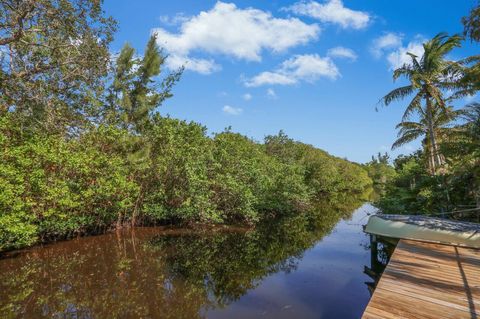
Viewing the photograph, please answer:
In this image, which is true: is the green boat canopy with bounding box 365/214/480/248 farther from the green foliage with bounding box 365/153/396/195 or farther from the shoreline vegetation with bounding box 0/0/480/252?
the green foliage with bounding box 365/153/396/195

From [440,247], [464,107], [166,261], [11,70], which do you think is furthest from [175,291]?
[464,107]

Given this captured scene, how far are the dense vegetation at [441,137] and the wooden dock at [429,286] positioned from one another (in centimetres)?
550

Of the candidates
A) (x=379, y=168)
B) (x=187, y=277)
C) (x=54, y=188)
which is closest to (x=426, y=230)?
(x=187, y=277)

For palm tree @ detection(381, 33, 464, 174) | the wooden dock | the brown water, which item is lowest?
the brown water

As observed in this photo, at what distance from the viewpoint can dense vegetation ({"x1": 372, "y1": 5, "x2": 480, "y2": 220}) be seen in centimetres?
1258

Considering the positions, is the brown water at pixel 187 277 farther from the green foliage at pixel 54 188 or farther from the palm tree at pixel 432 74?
the palm tree at pixel 432 74

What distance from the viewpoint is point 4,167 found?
918 centimetres

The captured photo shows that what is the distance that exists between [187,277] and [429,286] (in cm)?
647

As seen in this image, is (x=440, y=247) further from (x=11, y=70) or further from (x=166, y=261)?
(x=11, y=70)

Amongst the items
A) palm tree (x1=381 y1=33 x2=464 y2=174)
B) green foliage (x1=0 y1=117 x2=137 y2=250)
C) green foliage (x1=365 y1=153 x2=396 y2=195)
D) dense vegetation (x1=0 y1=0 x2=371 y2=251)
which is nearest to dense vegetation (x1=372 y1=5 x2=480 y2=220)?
palm tree (x1=381 y1=33 x2=464 y2=174)

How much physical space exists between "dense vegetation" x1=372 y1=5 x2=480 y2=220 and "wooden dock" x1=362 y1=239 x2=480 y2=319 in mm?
5498

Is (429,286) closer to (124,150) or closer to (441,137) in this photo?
(124,150)

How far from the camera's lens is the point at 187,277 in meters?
9.23

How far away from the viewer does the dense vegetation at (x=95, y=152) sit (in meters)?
9.52
